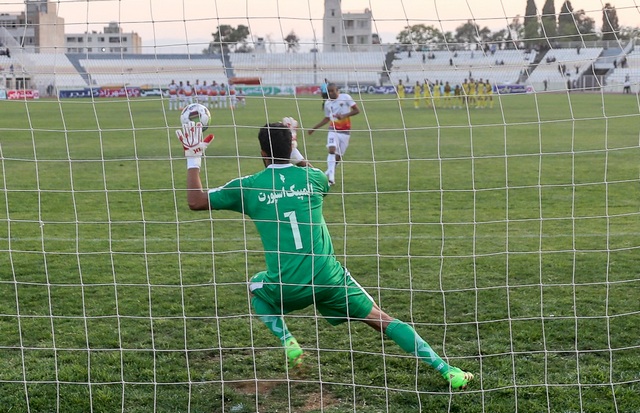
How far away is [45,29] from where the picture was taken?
6055mm

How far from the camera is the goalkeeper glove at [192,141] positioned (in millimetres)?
4680

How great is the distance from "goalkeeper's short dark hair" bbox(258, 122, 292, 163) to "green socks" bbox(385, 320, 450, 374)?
126 centimetres

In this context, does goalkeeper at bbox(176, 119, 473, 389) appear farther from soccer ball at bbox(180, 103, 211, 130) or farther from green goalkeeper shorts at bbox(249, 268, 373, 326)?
soccer ball at bbox(180, 103, 211, 130)

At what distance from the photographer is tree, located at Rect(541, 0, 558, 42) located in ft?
18.5

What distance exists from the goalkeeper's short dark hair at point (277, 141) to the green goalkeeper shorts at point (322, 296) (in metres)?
0.76

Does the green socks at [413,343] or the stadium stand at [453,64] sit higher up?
the stadium stand at [453,64]

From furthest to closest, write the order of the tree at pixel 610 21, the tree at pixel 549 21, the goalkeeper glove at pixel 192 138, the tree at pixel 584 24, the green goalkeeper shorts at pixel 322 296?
the tree at pixel 549 21
the tree at pixel 584 24
the tree at pixel 610 21
the green goalkeeper shorts at pixel 322 296
the goalkeeper glove at pixel 192 138

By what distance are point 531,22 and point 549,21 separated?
0.45 ft

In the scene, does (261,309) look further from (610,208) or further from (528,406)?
(610,208)

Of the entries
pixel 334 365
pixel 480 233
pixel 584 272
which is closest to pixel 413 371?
pixel 334 365

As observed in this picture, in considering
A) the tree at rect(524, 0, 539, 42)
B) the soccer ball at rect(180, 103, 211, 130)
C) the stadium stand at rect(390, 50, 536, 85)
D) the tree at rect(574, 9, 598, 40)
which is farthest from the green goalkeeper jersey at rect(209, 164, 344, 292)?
the tree at rect(574, 9, 598, 40)

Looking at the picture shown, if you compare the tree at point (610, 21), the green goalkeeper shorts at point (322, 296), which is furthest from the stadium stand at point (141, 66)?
the tree at point (610, 21)

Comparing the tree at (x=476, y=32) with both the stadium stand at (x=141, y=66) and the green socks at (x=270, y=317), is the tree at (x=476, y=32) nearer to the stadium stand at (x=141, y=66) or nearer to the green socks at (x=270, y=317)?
the stadium stand at (x=141, y=66)

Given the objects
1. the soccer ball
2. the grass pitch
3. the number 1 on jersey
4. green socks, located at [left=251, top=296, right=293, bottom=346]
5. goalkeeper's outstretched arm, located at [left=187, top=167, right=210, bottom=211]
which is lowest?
the grass pitch
